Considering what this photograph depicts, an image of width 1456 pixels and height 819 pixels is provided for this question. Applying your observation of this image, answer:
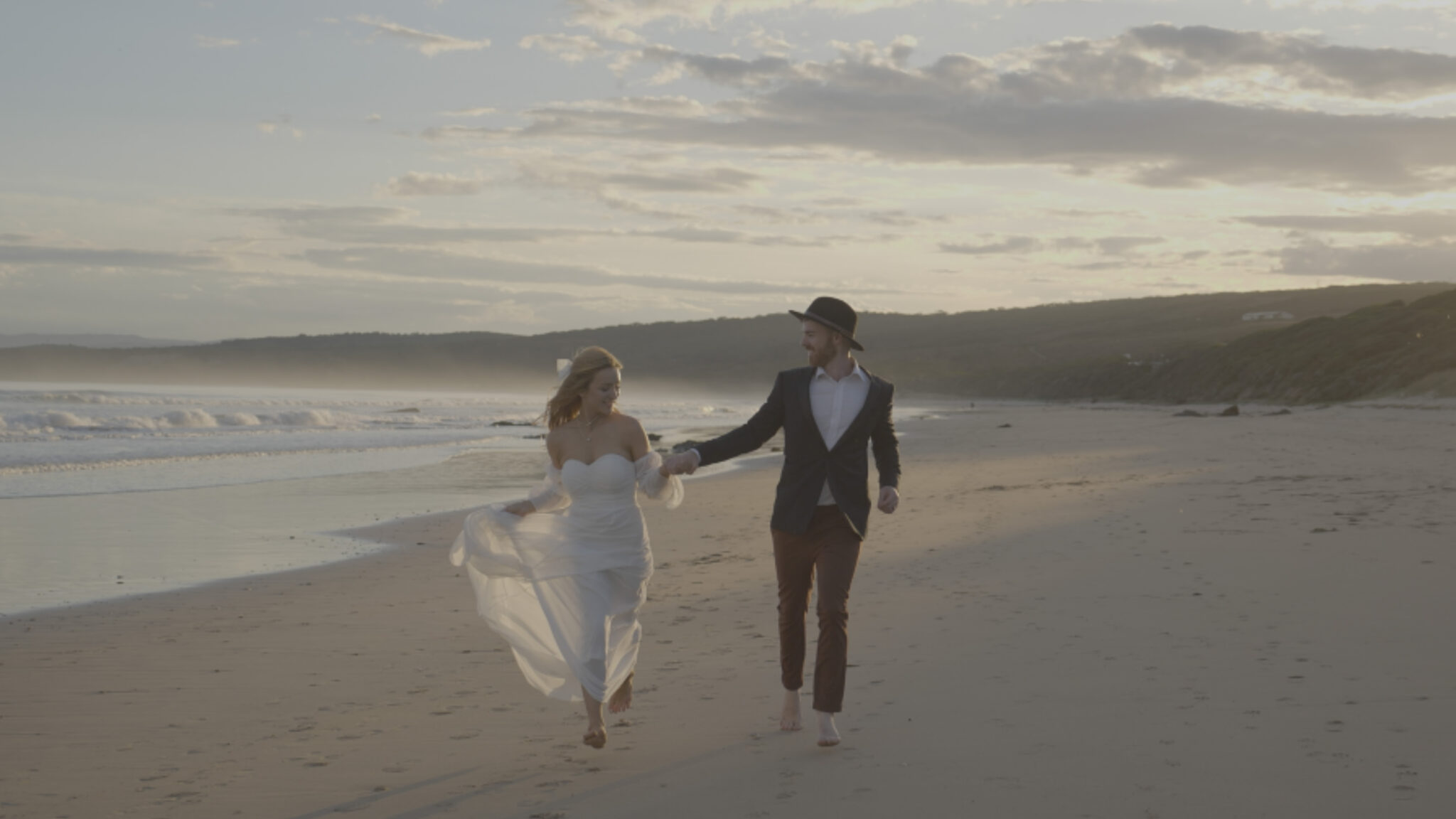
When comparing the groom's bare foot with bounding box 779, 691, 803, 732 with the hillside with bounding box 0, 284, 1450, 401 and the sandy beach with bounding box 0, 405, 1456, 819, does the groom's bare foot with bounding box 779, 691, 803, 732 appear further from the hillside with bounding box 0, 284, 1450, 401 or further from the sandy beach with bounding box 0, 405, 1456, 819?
the hillside with bounding box 0, 284, 1450, 401

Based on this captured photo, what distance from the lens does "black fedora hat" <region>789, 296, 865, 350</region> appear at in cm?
490

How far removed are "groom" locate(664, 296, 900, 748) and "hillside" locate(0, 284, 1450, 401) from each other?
76597 mm

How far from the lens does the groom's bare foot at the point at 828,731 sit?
4672 millimetres

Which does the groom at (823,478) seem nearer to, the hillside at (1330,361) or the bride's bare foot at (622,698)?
the bride's bare foot at (622,698)

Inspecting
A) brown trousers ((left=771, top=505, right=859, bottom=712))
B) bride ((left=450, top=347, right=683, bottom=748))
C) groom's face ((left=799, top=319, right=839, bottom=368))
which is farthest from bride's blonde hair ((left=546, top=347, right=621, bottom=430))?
brown trousers ((left=771, top=505, right=859, bottom=712))

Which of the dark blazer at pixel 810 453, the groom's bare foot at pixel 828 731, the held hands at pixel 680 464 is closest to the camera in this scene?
the groom's bare foot at pixel 828 731

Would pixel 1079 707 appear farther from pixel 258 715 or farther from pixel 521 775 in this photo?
pixel 258 715

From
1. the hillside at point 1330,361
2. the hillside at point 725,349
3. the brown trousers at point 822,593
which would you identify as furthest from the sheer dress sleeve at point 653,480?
the hillside at point 725,349

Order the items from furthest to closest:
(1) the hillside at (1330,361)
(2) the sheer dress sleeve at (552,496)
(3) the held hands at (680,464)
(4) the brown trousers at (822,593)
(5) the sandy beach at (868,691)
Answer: (1) the hillside at (1330,361) → (2) the sheer dress sleeve at (552,496) → (3) the held hands at (680,464) → (4) the brown trousers at (822,593) → (5) the sandy beach at (868,691)

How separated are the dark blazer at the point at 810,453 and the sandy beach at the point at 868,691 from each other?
89 centimetres

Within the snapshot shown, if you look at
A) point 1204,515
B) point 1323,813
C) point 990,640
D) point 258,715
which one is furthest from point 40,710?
point 1204,515

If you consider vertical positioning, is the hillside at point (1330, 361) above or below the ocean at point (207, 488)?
above

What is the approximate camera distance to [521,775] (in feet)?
14.9

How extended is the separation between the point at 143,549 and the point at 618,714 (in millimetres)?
7411
